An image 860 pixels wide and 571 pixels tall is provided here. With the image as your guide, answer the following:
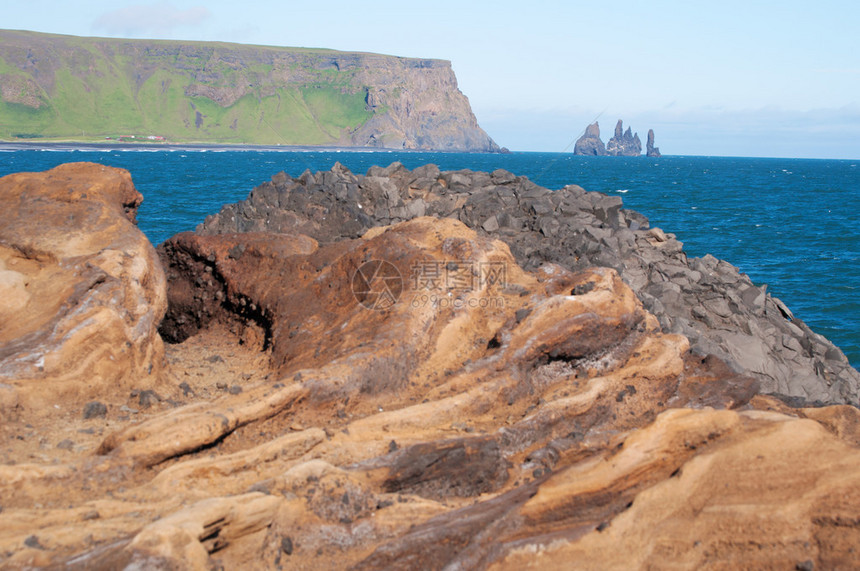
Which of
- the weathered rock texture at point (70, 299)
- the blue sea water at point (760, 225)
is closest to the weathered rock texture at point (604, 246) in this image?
the blue sea water at point (760, 225)

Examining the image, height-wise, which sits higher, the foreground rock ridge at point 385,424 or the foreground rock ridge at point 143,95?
the foreground rock ridge at point 143,95

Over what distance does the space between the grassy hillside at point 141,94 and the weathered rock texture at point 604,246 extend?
146 metres

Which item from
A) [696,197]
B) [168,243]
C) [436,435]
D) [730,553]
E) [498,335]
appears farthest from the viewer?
[696,197]

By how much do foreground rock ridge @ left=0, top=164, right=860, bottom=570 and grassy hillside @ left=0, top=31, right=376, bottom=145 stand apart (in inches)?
6132

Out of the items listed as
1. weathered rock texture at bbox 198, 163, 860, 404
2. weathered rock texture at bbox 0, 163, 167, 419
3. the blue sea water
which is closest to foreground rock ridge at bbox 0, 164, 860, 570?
weathered rock texture at bbox 0, 163, 167, 419

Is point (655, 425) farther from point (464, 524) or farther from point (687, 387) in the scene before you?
point (687, 387)

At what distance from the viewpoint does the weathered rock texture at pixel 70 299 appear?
698cm

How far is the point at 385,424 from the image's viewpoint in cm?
681

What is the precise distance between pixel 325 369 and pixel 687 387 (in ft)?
15.6

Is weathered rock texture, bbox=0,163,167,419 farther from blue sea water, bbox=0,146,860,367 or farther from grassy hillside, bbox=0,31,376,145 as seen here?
grassy hillside, bbox=0,31,376,145

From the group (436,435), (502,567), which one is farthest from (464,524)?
(436,435)

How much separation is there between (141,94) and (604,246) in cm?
18409

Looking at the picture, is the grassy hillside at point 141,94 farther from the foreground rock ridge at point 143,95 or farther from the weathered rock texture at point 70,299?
the weathered rock texture at point 70,299

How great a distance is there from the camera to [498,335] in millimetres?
8375
